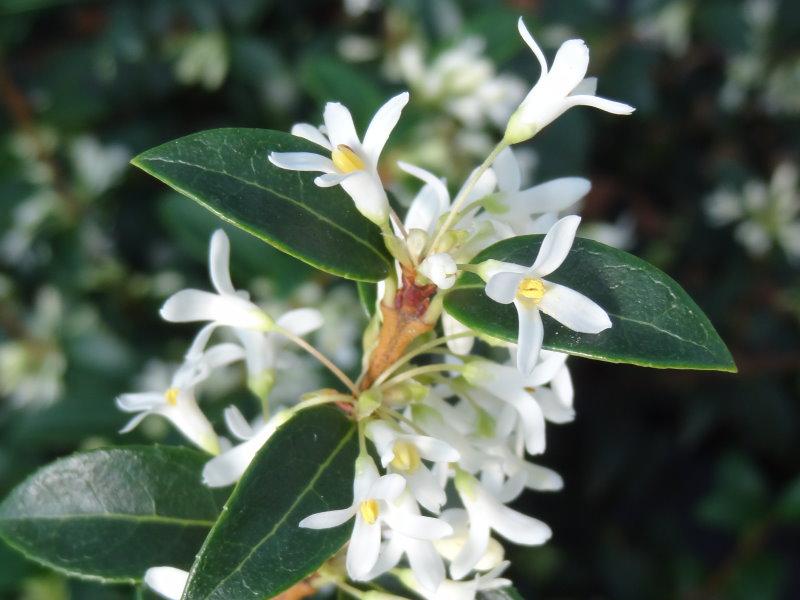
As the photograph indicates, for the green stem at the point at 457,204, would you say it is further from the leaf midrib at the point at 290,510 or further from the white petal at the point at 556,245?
the leaf midrib at the point at 290,510

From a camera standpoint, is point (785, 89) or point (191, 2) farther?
point (785, 89)

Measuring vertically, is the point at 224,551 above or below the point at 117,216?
below

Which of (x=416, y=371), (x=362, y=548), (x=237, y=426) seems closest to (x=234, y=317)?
(x=237, y=426)

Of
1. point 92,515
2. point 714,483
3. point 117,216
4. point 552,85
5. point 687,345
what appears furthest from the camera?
point 714,483

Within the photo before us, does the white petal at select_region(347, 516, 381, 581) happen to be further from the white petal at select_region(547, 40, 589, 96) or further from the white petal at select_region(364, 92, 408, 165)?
the white petal at select_region(547, 40, 589, 96)

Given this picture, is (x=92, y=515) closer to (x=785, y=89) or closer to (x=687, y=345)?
(x=687, y=345)

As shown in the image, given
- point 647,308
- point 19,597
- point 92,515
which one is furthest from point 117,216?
point 647,308

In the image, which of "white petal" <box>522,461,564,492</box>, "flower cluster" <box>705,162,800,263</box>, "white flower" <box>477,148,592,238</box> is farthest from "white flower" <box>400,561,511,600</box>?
"flower cluster" <box>705,162,800,263</box>

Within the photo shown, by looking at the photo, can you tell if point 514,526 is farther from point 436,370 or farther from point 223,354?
point 223,354
